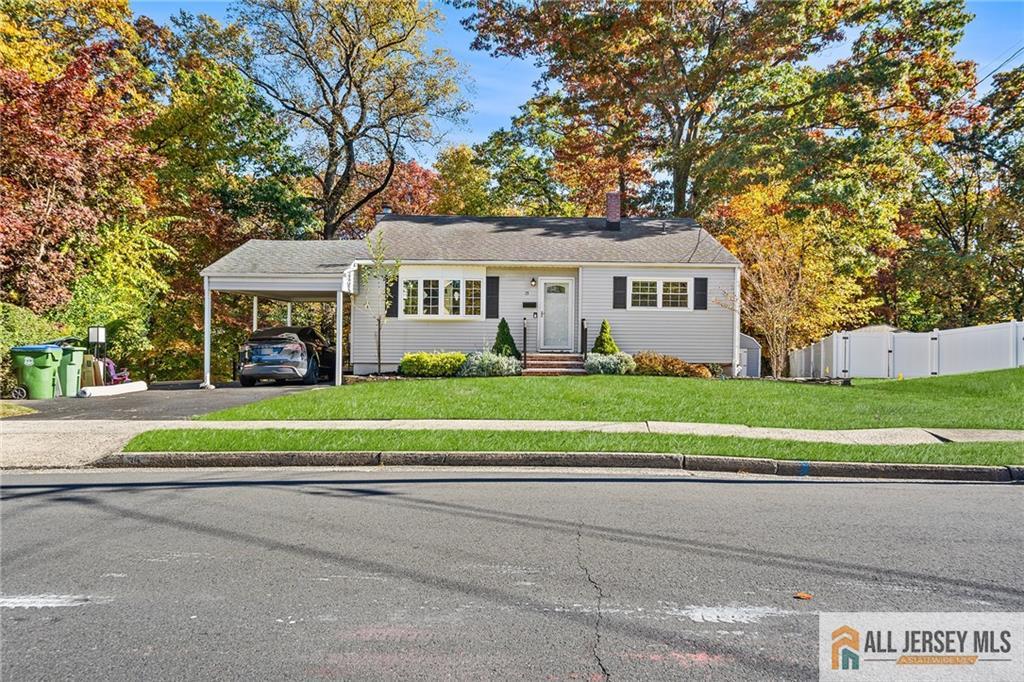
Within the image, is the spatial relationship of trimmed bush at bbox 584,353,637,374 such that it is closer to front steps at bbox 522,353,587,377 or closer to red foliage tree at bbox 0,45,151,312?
front steps at bbox 522,353,587,377

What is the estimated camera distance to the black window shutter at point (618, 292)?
21.7 m

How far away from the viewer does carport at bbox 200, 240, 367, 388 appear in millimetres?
18906

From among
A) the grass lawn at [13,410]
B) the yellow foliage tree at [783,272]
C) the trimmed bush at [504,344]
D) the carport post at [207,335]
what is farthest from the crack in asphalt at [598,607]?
the yellow foliage tree at [783,272]

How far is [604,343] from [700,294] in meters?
3.59

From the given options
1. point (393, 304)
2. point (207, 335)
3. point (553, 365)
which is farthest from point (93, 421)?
point (553, 365)

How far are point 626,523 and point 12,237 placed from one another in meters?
15.6

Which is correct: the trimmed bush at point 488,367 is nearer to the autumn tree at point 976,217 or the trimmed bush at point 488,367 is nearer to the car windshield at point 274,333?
the car windshield at point 274,333

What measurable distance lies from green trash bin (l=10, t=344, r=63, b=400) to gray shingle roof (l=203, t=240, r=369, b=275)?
→ 4.74 m

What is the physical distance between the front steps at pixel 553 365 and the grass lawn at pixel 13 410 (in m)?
11.8

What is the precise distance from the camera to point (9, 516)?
5.87 metres

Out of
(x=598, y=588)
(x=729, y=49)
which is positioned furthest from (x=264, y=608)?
(x=729, y=49)

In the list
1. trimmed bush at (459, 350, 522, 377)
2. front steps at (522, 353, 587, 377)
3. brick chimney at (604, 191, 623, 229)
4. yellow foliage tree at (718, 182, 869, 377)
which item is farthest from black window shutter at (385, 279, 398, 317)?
yellow foliage tree at (718, 182, 869, 377)

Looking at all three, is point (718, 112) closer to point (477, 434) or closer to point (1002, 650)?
point (477, 434)

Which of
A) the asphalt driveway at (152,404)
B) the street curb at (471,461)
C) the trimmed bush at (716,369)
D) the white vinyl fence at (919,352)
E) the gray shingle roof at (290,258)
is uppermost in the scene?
the gray shingle roof at (290,258)
